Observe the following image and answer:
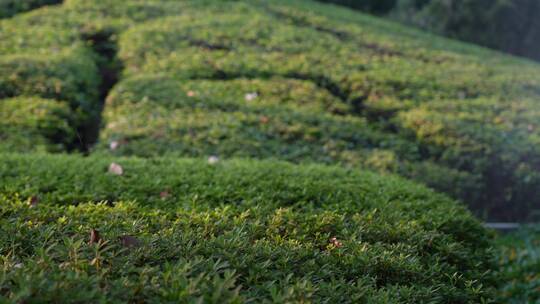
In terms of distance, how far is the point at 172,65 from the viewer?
686cm

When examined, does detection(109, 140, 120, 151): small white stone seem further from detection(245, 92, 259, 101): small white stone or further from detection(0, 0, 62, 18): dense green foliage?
detection(0, 0, 62, 18): dense green foliage

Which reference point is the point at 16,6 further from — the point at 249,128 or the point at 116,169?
the point at 116,169

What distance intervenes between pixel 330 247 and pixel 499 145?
391cm

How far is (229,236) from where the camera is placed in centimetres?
210

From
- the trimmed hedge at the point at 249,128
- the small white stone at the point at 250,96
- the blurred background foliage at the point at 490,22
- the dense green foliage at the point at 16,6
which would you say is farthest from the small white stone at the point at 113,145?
the blurred background foliage at the point at 490,22

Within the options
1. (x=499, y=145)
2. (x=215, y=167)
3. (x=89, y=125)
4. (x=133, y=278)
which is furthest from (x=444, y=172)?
(x=133, y=278)

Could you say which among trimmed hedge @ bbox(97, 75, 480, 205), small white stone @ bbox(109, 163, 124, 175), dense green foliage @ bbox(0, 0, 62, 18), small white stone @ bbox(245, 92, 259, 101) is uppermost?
small white stone @ bbox(109, 163, 124, 175)

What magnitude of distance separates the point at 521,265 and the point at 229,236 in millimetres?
3492

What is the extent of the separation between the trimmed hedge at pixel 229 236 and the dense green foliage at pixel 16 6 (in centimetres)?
622

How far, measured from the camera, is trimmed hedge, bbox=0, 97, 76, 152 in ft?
15.4

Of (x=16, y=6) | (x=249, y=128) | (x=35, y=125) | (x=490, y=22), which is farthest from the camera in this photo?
(x=490, y=22)

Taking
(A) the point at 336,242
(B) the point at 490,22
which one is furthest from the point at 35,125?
(B) the point at 490,22

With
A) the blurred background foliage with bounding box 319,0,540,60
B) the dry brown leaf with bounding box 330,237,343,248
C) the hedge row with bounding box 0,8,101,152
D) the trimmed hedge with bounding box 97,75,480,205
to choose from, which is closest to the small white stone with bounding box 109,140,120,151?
the trimmed hedge with bounding box 97,75,480,205

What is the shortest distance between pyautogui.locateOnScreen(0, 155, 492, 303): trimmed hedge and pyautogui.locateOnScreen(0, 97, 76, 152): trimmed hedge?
1.13 meters
